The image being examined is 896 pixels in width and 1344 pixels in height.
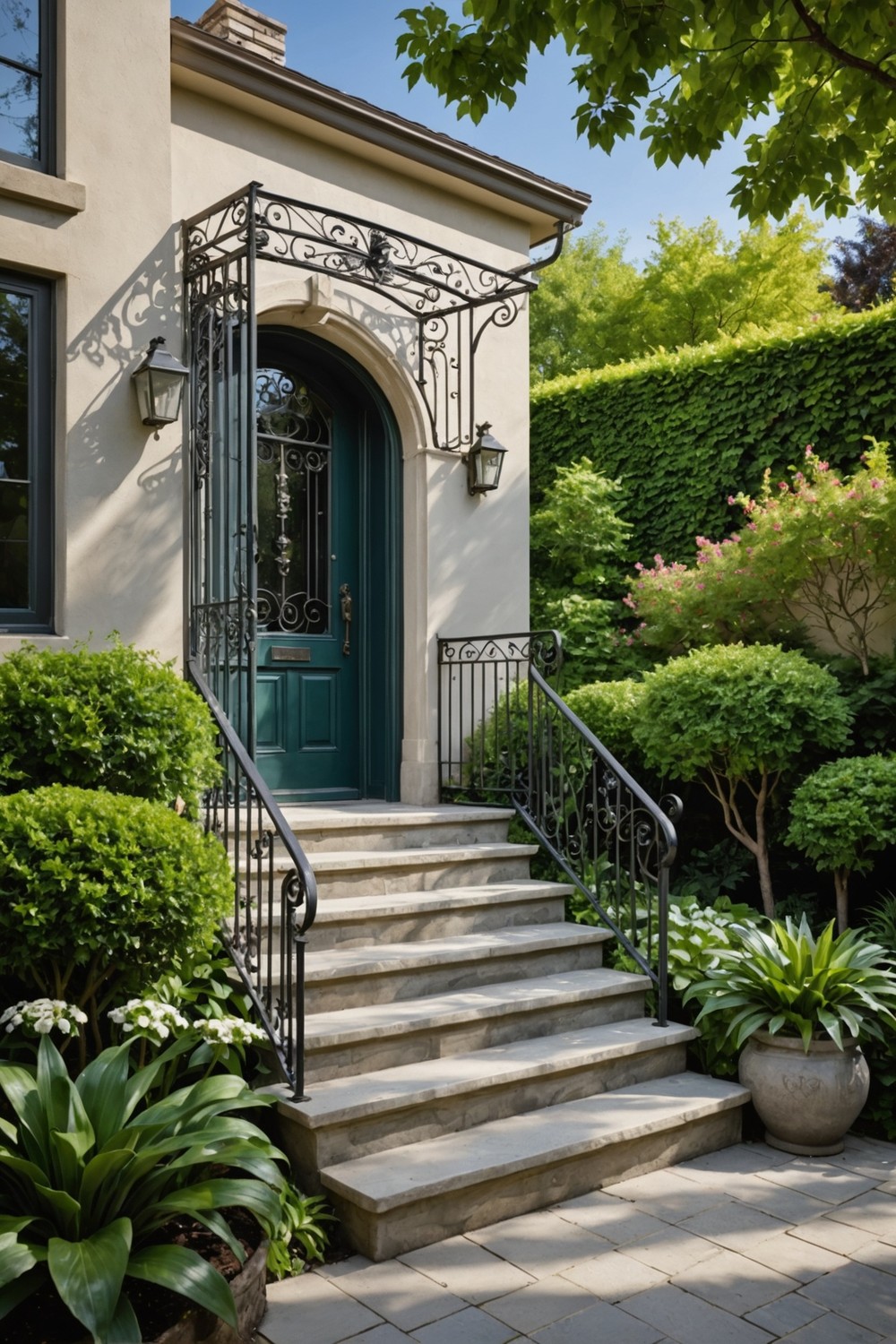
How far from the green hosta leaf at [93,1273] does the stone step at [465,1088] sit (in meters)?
0.97

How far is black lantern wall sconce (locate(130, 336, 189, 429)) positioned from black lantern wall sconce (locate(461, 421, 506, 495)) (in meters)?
2.21

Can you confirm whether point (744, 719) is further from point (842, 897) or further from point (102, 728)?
point (102, 728)

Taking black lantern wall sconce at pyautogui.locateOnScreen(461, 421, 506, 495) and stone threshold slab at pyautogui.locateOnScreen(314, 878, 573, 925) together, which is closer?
stone threshold slab at pyautogui.locateOnScreen(314, 878, 573, 925)

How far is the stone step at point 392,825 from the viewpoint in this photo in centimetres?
532

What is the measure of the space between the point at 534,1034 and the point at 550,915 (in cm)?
99

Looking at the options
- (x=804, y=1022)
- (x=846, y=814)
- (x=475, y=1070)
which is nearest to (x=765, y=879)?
(x=846, y=814)

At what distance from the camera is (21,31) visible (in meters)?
4.72

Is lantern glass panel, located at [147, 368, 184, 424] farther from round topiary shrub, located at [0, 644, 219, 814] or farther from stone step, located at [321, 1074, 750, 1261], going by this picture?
stone step, located at [321, 1074, 750, 1261]

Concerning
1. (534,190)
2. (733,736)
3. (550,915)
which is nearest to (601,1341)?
(550,915)

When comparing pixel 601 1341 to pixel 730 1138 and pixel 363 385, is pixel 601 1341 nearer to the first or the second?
pixel 730 1138

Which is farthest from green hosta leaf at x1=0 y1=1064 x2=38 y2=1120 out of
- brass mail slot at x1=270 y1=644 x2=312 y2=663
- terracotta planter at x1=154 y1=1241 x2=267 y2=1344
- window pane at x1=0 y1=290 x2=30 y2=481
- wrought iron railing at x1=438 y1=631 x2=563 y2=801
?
wrought iron railing at x1=438 y1=631 x2=563 y2=801

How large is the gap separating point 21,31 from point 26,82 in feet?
0.73

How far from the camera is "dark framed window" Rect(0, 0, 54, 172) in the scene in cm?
467

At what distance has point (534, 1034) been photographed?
15.0 ft
